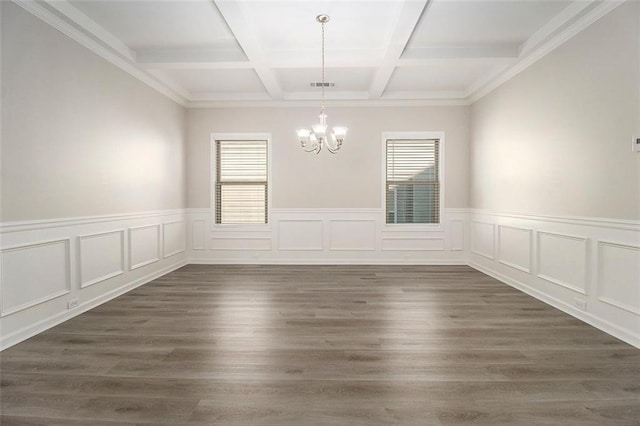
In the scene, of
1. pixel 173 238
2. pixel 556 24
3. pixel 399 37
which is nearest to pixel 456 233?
pixel 556 24

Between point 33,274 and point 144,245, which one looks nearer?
point 33,274

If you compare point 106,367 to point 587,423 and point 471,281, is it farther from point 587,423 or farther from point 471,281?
point 471,281

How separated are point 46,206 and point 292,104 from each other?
395cm

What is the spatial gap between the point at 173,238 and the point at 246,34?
345cm

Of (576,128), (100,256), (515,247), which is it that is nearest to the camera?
(576,128)

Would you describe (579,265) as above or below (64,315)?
above

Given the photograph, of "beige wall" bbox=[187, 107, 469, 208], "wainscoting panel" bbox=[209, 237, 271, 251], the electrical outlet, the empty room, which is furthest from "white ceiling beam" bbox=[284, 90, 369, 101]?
the electrical outlet

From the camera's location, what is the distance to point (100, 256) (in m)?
3.87

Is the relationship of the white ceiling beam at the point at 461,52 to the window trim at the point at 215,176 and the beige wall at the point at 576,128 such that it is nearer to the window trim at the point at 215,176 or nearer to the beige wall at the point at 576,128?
the beige wall at the point at 576,128

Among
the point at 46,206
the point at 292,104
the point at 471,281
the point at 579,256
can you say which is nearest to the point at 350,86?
the point at 292,104

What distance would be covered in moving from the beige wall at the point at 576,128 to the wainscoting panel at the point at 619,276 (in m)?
0.30

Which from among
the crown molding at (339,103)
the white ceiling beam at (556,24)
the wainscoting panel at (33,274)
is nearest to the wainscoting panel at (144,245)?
the wainscoting panel at (33,274)

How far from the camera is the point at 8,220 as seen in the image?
275 centimetres

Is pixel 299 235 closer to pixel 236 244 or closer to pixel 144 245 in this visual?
pixel 236 244
